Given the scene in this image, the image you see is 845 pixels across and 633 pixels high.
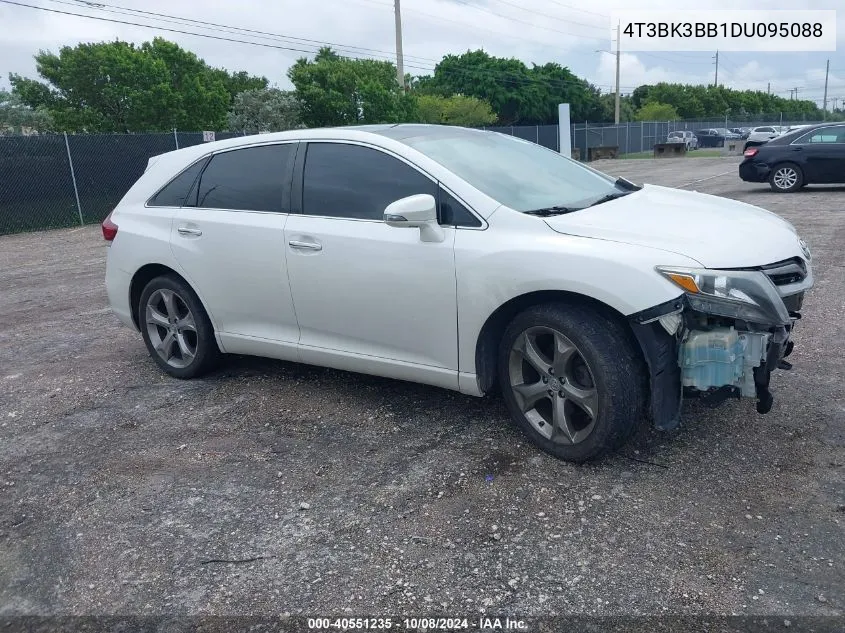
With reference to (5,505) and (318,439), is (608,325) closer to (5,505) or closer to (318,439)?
(318,439)

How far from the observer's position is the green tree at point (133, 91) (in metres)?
30.2

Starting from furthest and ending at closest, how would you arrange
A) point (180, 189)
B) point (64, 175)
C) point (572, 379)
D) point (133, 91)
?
point (133, 91) → point (64, 175) → point (180, 189) → point (572, 379)

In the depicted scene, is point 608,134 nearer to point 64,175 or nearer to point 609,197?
point 64,175

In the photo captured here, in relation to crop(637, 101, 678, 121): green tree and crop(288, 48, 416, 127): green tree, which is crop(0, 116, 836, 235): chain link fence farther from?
crop(637, 101, 678, 121): green tree

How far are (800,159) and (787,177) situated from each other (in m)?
0.42

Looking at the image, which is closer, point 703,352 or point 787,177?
point 703,352

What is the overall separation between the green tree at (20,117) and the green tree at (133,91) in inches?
77.0

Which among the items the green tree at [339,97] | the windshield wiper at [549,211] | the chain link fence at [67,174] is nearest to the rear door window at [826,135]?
the windshield wiper at [549,211]

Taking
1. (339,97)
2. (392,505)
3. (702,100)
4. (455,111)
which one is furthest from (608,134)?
(702,100)

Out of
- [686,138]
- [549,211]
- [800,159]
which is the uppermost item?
[549,211]

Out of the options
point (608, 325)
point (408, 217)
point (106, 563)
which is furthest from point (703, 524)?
point (106, 563)

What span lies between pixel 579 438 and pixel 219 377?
2.73m

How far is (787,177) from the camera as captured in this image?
15086 mm

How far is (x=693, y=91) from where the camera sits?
296ft
